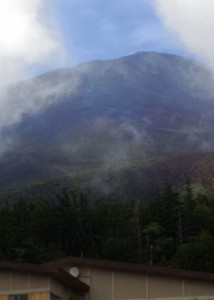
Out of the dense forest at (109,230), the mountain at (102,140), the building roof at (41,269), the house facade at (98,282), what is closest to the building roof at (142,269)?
the house facade at (98,282)

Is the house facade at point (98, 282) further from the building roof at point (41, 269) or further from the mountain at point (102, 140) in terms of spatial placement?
the mountain at point (102, 140)

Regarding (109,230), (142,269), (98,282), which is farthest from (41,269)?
(109,230)

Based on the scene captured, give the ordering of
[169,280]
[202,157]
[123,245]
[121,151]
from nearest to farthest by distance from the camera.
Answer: [169,280]
[123,245]
[202,157]
[121,151]

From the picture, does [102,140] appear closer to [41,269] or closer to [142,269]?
[142,269]

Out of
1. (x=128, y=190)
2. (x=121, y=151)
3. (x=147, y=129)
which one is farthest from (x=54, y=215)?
(x=147, y=129)

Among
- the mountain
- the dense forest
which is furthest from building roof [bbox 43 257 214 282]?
the mountain

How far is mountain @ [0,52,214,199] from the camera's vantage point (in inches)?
4080

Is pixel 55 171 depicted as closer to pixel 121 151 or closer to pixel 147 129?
pixel 121 151

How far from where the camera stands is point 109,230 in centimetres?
5297

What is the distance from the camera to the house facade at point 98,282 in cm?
2192

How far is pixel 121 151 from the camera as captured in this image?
439 feet

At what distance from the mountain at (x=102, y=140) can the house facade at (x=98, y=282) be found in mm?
64823

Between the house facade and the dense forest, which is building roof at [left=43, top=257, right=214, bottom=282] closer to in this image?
the house facade

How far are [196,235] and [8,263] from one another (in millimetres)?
29432
